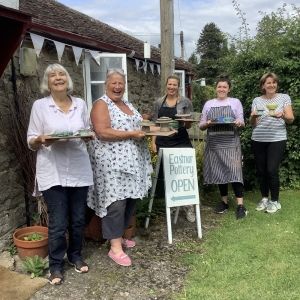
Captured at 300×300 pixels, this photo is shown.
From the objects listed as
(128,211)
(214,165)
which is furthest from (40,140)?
(214,165)

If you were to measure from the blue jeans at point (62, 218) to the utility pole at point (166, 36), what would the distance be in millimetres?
3840

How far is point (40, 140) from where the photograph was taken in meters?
3.49

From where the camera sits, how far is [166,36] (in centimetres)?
742

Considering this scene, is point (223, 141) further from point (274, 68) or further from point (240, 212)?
point (274, 68)

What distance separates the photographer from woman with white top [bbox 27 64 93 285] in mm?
3662

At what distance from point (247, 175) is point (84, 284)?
14.0ft

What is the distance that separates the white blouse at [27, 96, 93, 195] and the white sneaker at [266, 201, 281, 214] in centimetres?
306

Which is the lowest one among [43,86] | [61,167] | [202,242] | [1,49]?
[202,242]

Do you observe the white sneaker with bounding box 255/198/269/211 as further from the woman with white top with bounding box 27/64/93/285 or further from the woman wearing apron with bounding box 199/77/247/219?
the woman with white top with bounding box 27/64/93/285

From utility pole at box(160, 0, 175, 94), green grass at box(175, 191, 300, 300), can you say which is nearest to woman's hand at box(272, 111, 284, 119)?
green grass at box(175, 191, 300, 300)

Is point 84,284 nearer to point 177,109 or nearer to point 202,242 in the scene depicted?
point 202,242

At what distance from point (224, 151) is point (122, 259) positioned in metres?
2.15

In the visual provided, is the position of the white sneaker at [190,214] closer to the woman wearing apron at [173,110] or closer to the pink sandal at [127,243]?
the woman wearing apron at [173,110]

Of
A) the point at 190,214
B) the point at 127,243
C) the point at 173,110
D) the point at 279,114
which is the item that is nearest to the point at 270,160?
the point at 279,114
